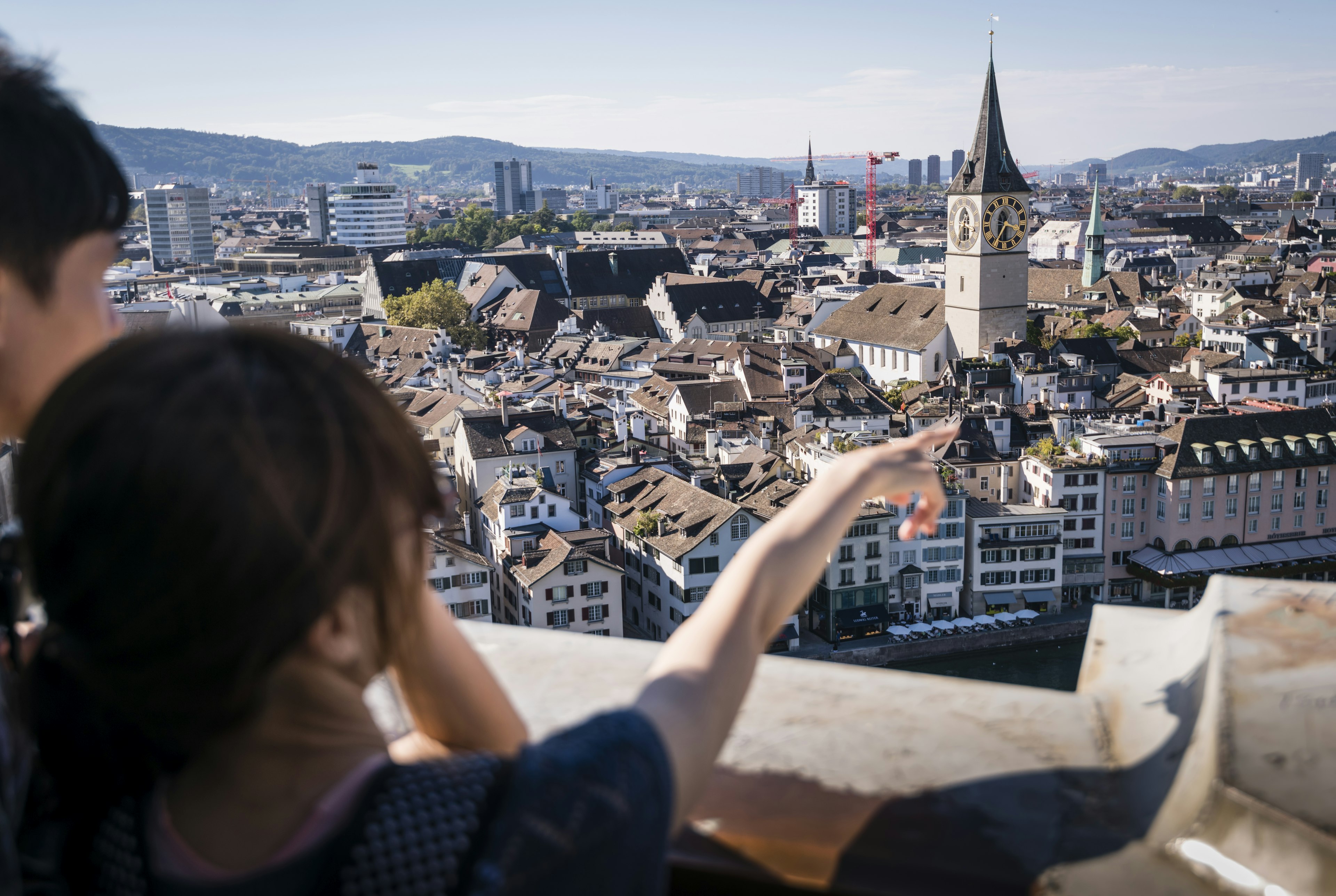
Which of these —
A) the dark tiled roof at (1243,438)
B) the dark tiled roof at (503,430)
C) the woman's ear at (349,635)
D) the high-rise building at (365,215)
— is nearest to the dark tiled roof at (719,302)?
the dark tiled roof at (503,430)

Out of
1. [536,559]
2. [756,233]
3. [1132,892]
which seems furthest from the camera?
[756,233]

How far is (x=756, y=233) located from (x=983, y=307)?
40.9 metres

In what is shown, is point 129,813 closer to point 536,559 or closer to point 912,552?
point 536,559

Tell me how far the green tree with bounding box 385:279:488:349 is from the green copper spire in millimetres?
19572

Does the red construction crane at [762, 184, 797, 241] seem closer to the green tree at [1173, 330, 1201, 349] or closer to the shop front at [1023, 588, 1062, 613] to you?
the green tree at [1173, 330, 1201, 349]

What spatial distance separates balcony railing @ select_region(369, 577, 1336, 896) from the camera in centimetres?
65

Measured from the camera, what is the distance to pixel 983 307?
2561 cm

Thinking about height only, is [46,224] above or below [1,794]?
above

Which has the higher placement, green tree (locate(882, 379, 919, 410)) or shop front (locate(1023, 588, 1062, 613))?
green tree (locate(882, 379, 919, 410))

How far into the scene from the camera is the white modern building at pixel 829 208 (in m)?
74.2

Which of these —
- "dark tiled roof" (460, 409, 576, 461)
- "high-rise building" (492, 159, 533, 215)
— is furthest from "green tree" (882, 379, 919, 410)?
"high-rise building" (492, 159, 533, 215)

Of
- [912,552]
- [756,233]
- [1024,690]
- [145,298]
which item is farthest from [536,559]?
[756,233]

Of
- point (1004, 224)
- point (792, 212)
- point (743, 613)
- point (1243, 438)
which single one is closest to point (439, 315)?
point (1004, 224)

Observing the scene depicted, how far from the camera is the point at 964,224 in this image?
1045 inches
